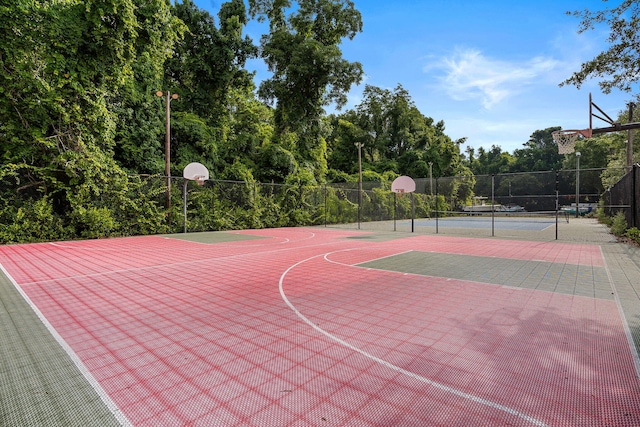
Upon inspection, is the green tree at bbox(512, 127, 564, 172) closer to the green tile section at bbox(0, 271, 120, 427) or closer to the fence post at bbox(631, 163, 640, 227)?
the fence post at bbox(631, 163, 640, 227)

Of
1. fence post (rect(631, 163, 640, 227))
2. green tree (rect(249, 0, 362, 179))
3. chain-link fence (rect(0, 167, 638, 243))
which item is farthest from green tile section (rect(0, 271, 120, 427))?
green tree (rect(249, 0, 362, 179))

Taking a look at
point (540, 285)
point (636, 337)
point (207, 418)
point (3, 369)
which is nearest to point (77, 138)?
point (3, 369)

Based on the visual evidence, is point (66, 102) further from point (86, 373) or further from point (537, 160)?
point (537, 160)

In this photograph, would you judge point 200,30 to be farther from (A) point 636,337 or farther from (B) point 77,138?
(A) point 636,337

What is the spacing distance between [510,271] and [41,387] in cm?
654

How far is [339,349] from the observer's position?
2.81 meters

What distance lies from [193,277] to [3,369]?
10.2ft

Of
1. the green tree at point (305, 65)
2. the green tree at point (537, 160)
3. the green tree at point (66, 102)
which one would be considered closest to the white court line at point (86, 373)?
the green tree at point (66, 102)

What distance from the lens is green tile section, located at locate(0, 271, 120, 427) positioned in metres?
1.91

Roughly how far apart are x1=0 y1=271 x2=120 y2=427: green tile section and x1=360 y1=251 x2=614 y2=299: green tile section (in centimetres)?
493

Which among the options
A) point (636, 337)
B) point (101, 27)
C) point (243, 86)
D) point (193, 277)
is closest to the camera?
point (636, 337)

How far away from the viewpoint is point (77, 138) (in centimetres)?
1102

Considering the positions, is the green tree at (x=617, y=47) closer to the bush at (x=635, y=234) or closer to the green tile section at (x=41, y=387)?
the bush at (x=635, y=234)

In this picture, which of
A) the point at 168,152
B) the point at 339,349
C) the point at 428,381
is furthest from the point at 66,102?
the point at 428,381
